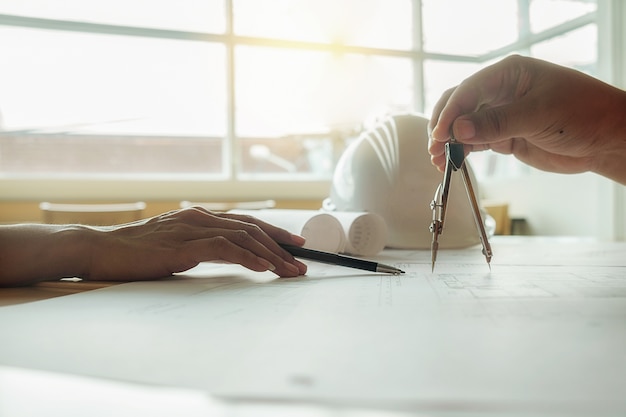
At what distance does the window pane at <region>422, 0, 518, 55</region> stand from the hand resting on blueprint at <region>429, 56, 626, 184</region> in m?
4.03

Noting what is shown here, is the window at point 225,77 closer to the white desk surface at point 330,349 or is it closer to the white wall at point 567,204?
the white wall at point 567,204

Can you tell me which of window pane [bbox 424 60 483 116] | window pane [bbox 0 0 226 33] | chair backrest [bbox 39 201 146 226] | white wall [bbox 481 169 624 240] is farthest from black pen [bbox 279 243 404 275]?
window pane [bbox 424 60 483 116]

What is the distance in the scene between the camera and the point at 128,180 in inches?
154

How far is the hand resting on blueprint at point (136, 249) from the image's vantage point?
29.2 inches

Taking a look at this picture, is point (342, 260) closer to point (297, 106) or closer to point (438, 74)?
point (297, 106)

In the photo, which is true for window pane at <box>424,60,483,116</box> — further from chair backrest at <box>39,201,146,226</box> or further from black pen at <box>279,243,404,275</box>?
black pen at <box>279,243,404,275</box>

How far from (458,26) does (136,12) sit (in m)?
2.73

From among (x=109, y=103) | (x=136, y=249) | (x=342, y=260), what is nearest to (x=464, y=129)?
(x=342, y=260)

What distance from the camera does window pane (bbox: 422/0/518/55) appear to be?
4.72 metres

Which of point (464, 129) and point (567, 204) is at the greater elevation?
point (464, 129)

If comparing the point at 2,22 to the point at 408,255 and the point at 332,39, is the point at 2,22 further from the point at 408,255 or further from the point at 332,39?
the point at 408,255

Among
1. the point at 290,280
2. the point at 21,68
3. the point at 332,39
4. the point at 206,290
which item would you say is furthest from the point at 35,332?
the point at 332,39

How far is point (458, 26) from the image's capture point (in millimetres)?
4785

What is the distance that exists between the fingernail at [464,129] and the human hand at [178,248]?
32 centimetres
